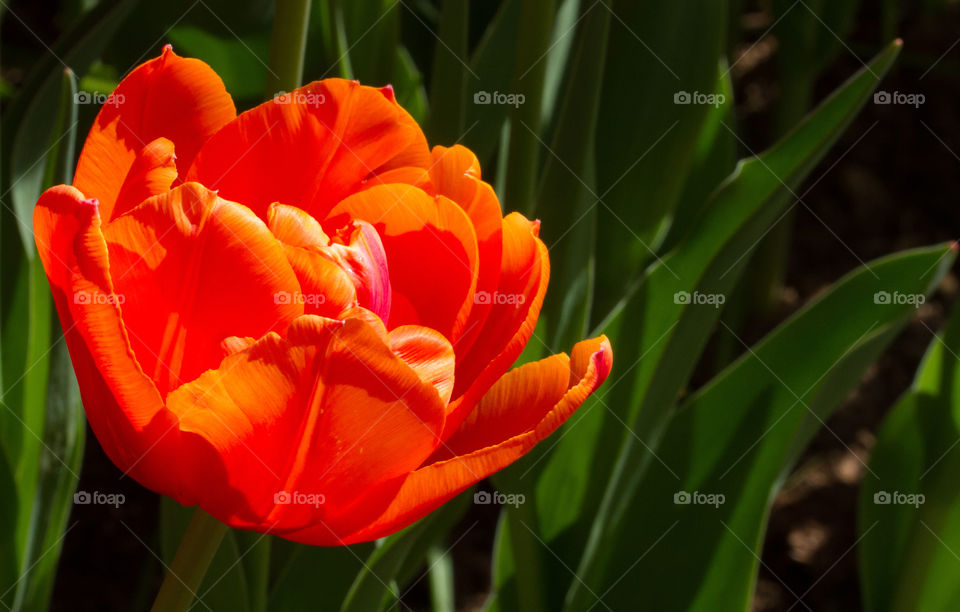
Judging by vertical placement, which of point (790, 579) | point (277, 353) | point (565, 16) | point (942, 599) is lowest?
point (790, 579)

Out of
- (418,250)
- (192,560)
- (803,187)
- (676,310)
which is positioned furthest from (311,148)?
(803,187)

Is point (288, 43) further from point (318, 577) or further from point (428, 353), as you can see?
point (318, 577)

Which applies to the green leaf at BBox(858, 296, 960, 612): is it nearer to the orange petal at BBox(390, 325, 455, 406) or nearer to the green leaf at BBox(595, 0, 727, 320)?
the green leaf at BBox(595, 0, 727, 320)

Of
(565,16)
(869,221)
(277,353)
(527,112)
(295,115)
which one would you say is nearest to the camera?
(277,353)

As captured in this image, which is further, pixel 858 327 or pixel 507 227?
pixel 858 327

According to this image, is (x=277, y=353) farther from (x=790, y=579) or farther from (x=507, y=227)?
(x=790, y=579)

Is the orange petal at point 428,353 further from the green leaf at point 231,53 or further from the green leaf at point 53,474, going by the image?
the green leaf at point 231,53

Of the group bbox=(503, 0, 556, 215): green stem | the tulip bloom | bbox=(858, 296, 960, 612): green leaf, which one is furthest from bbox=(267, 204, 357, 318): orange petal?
bbox=(858, 296, 960, 612): green leaf

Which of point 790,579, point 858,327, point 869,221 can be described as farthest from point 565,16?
point 869,221

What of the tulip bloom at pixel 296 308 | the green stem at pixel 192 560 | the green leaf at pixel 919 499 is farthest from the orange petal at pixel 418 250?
the green leaf at pixel 919 499

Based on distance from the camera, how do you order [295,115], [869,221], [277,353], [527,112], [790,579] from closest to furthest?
1. [277,353]
2. [295,115]
3. [527,112]
4. [790,579]
5. [869,221]
